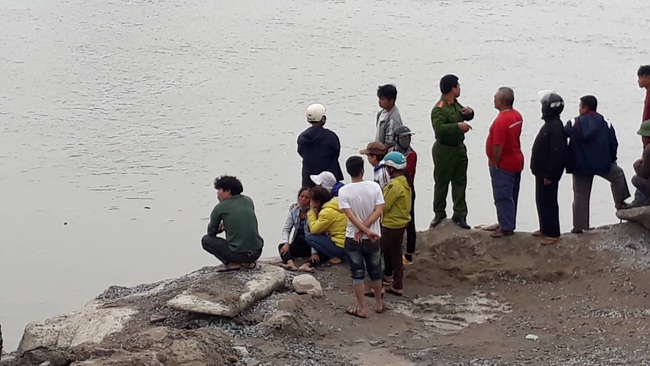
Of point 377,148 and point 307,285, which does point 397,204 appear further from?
point 307,285

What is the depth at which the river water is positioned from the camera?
13375 millimetres

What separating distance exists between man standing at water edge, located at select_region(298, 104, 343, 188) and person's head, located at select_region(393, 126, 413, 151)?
806mm

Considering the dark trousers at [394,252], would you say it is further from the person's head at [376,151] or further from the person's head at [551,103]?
the person's head at [551,103]

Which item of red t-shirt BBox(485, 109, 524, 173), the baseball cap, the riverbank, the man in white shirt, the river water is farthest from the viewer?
the river water

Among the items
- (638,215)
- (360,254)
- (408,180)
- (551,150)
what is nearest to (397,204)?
(408,180)

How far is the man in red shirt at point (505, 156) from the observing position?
9.45 metres

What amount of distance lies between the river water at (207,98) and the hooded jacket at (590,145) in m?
3.61

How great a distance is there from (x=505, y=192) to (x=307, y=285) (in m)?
2.38

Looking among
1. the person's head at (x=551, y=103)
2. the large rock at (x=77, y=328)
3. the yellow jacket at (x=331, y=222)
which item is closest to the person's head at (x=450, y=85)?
the person's head at (x=551, y=103)

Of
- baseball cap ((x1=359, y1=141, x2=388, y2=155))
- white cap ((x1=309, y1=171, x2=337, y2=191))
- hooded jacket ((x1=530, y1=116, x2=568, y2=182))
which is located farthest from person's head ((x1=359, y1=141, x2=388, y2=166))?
hooded jacket ((x1=530, y1=116, x2=568, y2=182))

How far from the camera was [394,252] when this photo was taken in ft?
29.1

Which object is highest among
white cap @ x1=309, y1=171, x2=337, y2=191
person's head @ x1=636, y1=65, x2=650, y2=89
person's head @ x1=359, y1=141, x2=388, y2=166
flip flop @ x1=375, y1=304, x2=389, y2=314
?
person's head @ x1=636, y1=65, x2=650, y2=89

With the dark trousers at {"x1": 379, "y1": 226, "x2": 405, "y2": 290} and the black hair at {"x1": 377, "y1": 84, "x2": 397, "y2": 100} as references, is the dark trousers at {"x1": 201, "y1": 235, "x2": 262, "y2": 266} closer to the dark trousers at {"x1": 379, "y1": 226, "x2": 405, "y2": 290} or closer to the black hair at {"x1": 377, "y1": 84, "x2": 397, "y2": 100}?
the dark trousers at {"x1": 379, "y1": 226, "x2": 405, "y2": 290}

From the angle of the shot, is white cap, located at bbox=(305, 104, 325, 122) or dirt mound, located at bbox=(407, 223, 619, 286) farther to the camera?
white cap, located at bbox=(305, 104, 325, 122)
